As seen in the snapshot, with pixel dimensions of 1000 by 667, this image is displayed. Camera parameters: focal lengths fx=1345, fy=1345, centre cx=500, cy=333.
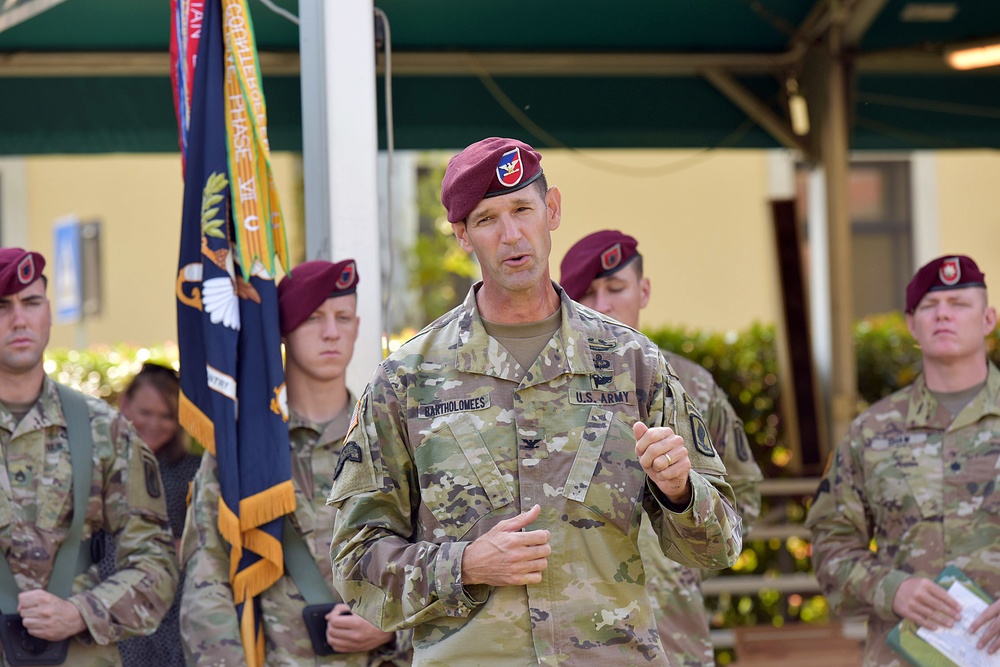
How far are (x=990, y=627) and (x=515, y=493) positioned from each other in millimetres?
1796

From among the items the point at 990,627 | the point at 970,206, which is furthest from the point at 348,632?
the point at 970,206

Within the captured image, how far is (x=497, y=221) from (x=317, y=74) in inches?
64.7

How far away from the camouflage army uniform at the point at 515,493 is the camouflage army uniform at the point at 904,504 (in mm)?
1691

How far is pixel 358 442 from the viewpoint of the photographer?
272 centimetres

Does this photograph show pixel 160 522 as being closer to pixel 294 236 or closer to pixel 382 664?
pixel 382 664

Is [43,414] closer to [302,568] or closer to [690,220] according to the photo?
[302,568]

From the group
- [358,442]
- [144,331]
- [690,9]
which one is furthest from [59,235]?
[358,442]

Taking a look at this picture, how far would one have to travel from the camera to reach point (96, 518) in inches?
149

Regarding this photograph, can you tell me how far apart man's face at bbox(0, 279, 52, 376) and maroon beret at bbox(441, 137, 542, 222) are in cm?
164

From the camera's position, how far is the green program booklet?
3771 millimetres

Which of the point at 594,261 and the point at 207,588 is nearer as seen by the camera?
the point at 207,588

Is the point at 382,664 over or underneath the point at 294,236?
underneath

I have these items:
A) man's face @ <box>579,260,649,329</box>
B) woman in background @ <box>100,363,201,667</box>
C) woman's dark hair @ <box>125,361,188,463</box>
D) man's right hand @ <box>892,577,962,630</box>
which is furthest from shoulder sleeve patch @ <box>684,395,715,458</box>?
woman's dark hair @ <box>125,361,188,463</box>

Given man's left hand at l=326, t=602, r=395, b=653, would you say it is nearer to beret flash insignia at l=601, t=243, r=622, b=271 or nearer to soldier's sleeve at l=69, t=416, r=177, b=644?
soldier's sleeve at l=69, t=416, r=177, b=644
